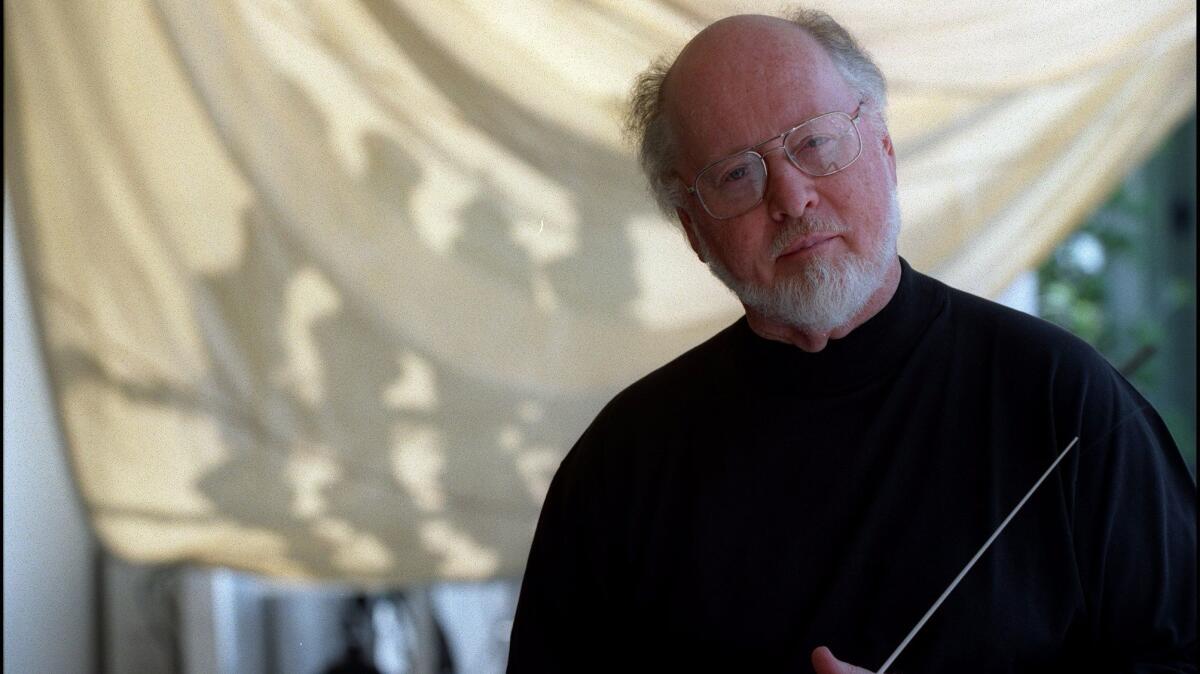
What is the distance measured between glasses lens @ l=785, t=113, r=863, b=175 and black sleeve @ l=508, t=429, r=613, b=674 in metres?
0.50

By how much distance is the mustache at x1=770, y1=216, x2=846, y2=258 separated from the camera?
1320mm

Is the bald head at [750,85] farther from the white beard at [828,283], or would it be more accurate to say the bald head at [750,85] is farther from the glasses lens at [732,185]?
the white beard at [828,283]

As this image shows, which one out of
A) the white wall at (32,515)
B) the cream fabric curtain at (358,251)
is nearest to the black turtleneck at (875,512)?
the cream fabric curtain at (358,251)

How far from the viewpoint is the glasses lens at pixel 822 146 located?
4.36 feet

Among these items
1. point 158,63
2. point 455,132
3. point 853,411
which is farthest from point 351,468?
point 853,411

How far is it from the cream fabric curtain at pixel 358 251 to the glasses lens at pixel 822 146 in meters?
0.61

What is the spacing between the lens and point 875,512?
1334 millimetres

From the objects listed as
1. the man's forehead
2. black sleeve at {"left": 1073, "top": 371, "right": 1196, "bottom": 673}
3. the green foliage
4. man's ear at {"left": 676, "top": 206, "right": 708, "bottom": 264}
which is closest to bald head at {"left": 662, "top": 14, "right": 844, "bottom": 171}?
the man's forehead

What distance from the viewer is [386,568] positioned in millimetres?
2230

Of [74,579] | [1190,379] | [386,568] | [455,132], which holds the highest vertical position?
[455,132]

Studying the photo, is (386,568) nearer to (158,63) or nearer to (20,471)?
(20,471)

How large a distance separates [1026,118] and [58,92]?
1.68m

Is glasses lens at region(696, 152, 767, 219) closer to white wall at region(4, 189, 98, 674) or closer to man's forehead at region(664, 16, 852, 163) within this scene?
man's forehead at region(664, 16, 852, 163)

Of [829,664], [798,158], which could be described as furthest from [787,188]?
[829,664]
